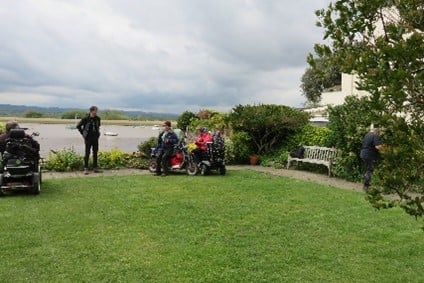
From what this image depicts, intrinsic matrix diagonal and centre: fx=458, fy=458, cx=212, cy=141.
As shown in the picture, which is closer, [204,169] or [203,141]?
[204,169]

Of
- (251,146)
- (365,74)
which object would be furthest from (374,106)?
(251,146)

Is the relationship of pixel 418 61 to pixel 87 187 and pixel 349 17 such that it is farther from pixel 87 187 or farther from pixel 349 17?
pixel 87 187

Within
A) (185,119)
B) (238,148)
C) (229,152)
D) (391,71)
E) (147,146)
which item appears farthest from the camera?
(185,119)

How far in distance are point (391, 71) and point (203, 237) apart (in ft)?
15.0

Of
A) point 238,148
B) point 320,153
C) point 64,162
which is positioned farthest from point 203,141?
point 64,162

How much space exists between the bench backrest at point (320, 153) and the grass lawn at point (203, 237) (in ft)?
11.2

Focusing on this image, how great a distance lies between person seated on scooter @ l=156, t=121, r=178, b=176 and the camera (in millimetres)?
13094

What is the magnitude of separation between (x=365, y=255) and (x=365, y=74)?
3979mm

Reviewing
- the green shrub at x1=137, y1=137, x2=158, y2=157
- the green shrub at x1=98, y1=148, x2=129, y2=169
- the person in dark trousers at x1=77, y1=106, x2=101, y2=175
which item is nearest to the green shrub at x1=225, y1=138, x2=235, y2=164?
the green shrub at x1=137, y1=137, x2=158, y2=157

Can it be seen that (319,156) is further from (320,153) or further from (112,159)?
(112,159)

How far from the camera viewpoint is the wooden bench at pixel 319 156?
534 inches

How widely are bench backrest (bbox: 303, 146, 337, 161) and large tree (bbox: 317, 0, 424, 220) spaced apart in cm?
1075

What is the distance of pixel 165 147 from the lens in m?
13.1

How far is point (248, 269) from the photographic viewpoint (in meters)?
5.29
